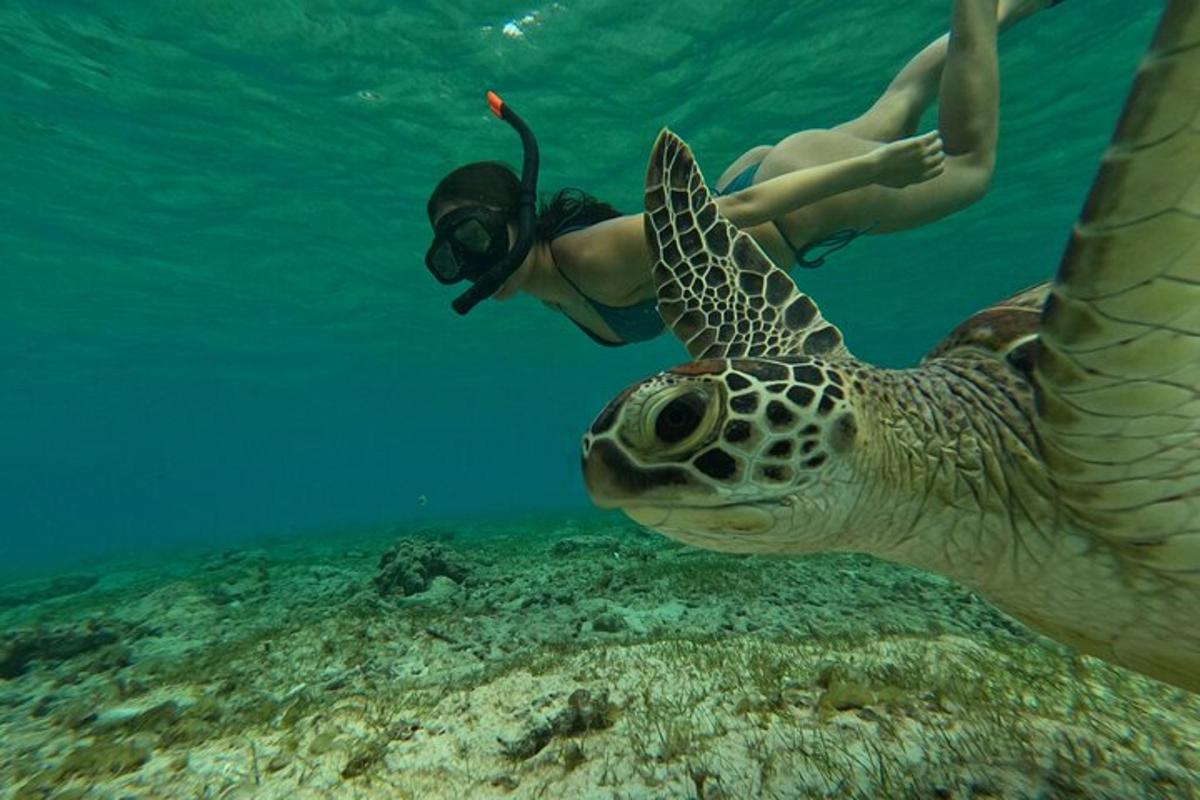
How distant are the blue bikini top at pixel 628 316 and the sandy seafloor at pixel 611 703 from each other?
1.79 meters

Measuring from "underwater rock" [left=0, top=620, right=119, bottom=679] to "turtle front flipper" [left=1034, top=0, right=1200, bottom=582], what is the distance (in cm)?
554

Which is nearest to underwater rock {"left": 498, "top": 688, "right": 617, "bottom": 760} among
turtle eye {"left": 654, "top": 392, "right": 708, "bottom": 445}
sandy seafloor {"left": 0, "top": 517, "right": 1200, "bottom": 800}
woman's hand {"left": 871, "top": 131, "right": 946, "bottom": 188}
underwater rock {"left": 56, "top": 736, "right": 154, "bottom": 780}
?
sandy seafloor {"left": 0, "top": 517, "right": 1200, "bottom": 800}

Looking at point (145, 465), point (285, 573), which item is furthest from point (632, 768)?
point (145, 465)

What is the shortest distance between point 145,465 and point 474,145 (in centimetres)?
8721

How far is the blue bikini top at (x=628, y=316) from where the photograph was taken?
3.80m

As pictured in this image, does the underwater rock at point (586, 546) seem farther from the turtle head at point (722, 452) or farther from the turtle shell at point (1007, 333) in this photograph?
the turtle head at point (722, 452)

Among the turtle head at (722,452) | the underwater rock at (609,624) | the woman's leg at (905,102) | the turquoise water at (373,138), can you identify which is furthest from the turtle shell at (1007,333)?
the turquoise water at (373,138)

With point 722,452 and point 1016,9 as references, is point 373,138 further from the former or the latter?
point 722,452

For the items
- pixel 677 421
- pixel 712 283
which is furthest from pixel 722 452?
pixel 712 283

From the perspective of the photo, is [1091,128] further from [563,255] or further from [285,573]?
[285,573]

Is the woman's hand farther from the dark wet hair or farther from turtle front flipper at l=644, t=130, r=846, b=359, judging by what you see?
the dark wet hair

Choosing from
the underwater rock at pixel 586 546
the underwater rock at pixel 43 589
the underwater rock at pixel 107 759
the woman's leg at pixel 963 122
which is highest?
the woman's leg at pixel 963 122

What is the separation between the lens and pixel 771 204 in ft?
10.3

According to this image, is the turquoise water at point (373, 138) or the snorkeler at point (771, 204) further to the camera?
the turquoise water at point (373, 138)
